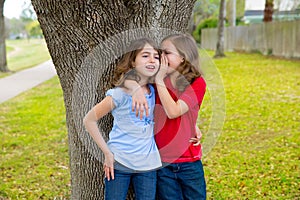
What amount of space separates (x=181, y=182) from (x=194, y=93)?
57 centimetres

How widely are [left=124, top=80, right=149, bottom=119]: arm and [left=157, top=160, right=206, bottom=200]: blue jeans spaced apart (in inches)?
15.4

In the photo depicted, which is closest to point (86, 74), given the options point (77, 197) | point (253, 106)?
point (77, 197)

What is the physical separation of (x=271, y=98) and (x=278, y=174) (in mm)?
5112

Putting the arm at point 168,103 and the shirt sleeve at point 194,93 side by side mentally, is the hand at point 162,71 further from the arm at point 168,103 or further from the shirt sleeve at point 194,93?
the shirt sleeve at point 194,93

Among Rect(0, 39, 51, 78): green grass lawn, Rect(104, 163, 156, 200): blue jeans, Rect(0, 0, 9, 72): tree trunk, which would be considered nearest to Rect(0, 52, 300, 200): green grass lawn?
Rect(104, 163, 156, 200): blue jeans

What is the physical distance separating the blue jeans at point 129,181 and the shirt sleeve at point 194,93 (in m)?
0.47

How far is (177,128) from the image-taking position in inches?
102

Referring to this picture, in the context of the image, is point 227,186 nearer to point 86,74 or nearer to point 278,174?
point 278,174

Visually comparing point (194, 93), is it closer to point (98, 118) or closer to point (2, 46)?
point (98, 118)

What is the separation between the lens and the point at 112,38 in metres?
2.89

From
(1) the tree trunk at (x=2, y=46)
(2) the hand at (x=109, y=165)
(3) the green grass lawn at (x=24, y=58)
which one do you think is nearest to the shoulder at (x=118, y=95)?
(2) the hand at (x=109, y=165)

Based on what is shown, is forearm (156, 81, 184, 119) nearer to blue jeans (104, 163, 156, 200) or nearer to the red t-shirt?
the red t-shirt

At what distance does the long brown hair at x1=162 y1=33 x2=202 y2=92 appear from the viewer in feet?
8.38

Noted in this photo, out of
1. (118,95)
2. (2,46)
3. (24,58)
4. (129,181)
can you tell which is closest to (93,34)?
(118,95)
